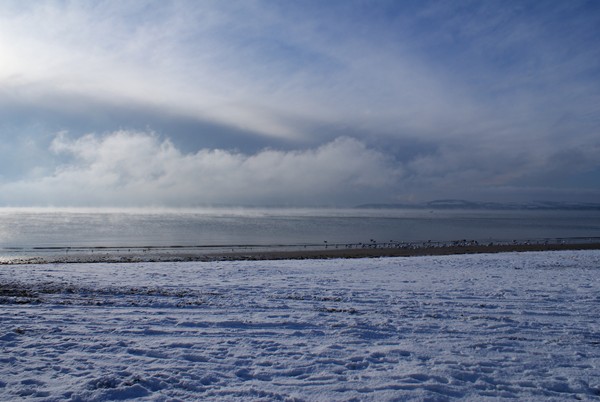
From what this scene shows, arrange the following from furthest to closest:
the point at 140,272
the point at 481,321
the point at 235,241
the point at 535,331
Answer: the point at 235,241 → the point at 140,272 → the point at 481,321 → the point at 535,331

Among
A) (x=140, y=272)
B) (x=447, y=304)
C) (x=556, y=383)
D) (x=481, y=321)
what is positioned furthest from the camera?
(x=140, y=272)

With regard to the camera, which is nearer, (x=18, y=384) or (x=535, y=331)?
(x=18, y=384)

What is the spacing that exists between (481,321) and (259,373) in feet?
19.2

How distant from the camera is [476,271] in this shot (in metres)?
17.8

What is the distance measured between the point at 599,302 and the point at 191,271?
1552 cm

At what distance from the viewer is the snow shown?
5730 mm

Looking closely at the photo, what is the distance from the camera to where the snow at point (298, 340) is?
18.8ft

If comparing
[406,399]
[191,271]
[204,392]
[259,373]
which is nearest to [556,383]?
[406,399]

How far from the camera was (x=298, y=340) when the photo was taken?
25.6ft

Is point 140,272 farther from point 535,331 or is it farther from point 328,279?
point 535,331

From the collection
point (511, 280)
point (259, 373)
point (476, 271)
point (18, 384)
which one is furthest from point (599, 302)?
point (18, 384)

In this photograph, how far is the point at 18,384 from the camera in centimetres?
574

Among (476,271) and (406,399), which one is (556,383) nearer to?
(406,399)

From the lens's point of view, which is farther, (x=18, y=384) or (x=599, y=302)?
(x=599, y=302)
